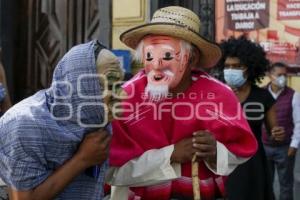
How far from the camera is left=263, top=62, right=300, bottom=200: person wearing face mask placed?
738 cm

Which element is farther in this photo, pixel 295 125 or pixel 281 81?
pixel 281 81

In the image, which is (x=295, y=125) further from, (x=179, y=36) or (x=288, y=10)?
(x=179, y=36)

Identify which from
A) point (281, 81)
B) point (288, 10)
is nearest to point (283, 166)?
point (281, 81)

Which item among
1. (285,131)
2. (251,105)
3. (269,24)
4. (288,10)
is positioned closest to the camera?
(251,105)

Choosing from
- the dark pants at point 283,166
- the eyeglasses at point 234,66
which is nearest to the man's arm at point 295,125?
the dark pants at point 283,166

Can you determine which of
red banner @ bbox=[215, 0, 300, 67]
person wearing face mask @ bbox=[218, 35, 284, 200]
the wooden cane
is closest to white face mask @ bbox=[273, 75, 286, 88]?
red banner @ bbox=[215, 0, 300, 67]

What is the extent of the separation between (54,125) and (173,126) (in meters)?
0.76

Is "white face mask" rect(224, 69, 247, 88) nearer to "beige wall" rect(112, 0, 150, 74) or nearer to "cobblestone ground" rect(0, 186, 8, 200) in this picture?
"cobblestone ground" rect(0, 186, 8, 200)

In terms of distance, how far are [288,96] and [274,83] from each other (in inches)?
8.7

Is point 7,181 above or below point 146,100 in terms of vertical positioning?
below

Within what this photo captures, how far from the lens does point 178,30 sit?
3293 millimetres

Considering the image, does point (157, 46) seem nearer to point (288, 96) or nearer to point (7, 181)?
point (7, 181)

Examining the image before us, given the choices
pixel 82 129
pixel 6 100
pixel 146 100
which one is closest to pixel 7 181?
pixel 82 129

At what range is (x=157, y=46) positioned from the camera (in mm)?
3361
